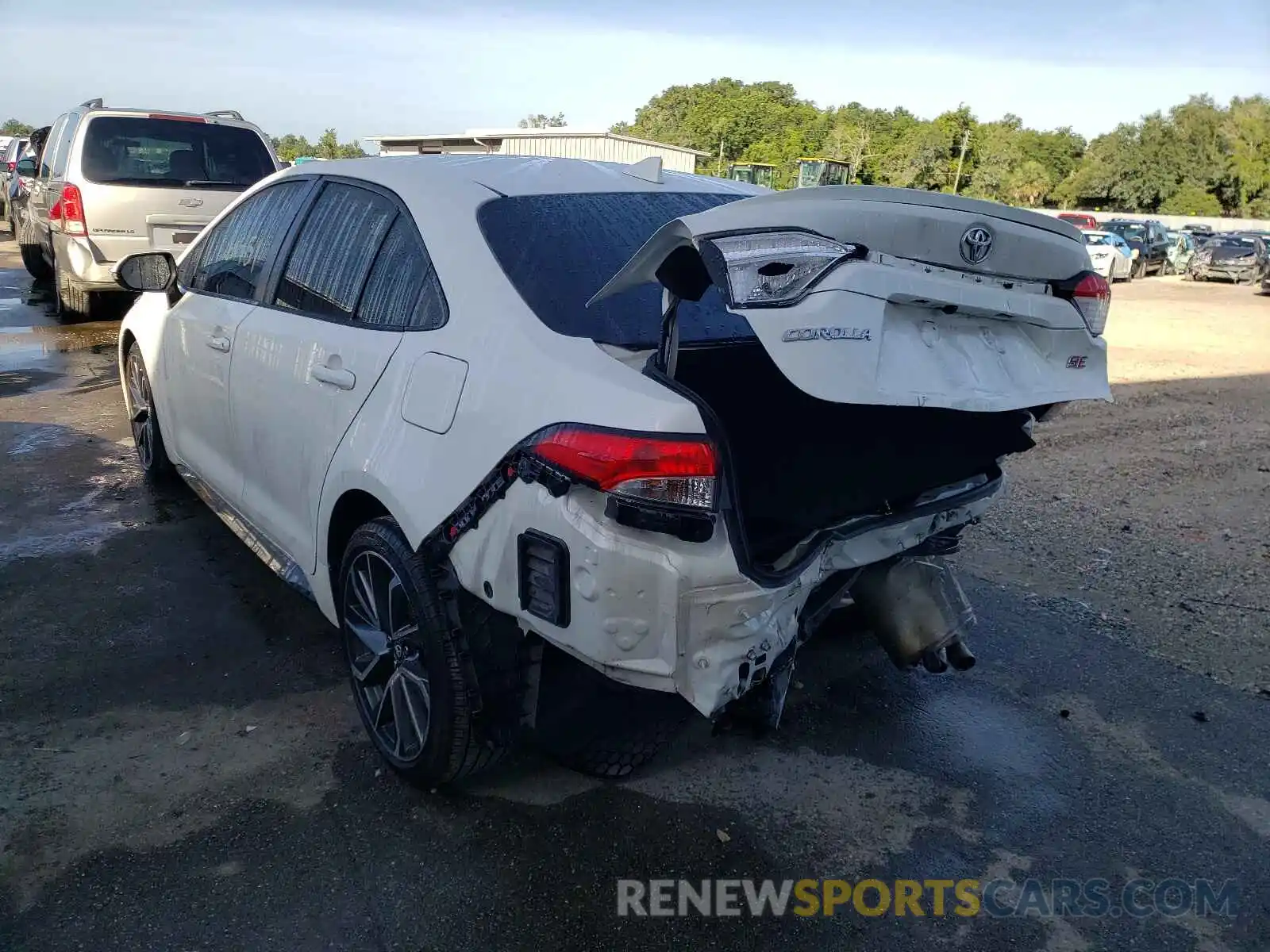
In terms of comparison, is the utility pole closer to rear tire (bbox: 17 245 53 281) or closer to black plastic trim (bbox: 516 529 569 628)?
rear tire (bbox: 17 245 53 281)

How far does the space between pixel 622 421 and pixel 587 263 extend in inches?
31.8

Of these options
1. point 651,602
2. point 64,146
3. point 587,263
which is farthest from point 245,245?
point 64,146

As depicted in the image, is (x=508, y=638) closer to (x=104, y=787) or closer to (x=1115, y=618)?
(x=104, y=787)

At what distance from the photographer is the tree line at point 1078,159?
6200cm

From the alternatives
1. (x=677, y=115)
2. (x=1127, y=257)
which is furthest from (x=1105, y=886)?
(x=677, y=115)

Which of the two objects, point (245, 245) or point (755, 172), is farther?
point (755, 172)

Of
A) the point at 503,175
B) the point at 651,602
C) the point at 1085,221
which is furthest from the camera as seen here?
the point at 1085,221

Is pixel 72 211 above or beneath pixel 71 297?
above

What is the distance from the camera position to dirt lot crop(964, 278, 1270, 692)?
4223mm

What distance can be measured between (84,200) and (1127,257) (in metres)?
25.8

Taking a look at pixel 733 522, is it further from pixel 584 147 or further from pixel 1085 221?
pixel 584 147

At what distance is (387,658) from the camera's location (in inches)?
115

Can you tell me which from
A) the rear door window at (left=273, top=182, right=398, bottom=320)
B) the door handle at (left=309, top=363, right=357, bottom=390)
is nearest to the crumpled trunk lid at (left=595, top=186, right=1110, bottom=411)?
the door handle at (left=309, top=363, right=357, bottom=390)

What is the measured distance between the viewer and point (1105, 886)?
260 centimetres
